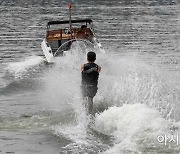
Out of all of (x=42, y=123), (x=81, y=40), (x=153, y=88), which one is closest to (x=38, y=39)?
(x=81, y=40)

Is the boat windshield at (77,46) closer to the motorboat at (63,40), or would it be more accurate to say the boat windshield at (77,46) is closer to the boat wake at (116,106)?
the motorboat at (63,40)

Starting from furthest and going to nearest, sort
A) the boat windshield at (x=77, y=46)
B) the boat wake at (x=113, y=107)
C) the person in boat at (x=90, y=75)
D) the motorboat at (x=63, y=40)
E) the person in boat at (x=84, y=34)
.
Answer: the person in boat at (x=84, y=34)
the motorboat at (x=63, y=40)
the boat windshield at (x=77, y=46)
the person in boat at (x=90, y=75)
the boat wake at (x=113, y=107)

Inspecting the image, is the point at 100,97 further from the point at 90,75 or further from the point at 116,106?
the point at 90,75

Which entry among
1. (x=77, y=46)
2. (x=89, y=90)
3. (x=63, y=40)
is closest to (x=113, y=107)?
(x=89, y=90)

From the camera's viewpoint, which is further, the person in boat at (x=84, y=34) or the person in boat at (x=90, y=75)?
the person in boat at (x=84, y=34)

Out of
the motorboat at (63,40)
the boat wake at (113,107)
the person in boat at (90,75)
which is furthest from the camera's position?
the motorboat at (63,40)

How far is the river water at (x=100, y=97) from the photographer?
1380cm

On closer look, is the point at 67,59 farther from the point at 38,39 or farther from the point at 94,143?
the point at 38,39

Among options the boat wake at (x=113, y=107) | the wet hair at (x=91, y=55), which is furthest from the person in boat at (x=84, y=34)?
the wet hair at (x=91, y=55)

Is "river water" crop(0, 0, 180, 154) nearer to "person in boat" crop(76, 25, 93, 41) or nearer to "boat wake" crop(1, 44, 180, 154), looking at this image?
"boat wake" crop(1, 44, 180, 154)

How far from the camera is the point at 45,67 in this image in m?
25.7

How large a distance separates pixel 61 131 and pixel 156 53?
1708cm

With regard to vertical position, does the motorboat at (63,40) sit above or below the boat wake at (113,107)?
above

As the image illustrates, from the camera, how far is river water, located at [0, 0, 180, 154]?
13.8 meters
